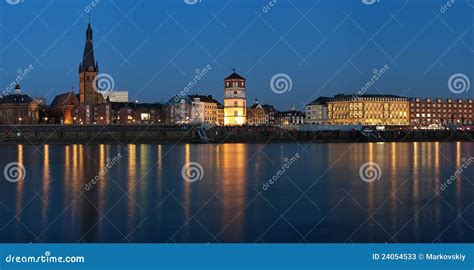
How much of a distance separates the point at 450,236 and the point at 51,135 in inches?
2406

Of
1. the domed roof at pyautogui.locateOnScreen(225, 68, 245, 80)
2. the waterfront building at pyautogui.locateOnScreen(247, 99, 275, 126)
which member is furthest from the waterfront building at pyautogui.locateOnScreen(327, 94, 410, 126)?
the domed roof at pyautogui.locateOnScreen(225, 68, 245, 80)

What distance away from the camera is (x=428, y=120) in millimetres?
123000

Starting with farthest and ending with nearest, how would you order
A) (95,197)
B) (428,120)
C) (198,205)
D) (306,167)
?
1. (428,120)
2. (306,167)
3. (95,197)
4. (198,205)

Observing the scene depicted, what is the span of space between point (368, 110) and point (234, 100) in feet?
138

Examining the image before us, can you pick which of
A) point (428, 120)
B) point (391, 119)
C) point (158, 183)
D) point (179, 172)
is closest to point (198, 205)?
point (158, 183)

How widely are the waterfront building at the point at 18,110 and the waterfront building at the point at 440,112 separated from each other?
7258 cm

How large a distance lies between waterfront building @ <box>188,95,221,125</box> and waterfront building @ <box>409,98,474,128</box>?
41.0m

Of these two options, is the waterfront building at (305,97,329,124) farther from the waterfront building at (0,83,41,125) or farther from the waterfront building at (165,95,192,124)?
the waterfront building at (0,83,41,125)

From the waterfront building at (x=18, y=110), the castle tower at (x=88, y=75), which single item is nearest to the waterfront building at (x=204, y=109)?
the castle tower at (x=88, y=75)

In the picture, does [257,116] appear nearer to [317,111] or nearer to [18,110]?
[317,111]

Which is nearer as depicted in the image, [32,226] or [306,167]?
[32,226]

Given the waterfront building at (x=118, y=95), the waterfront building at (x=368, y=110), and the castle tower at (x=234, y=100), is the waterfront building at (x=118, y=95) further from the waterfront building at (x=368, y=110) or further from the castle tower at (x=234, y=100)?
the waterfront building at (x=368, y=110)

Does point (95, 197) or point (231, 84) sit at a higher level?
point (231, 84)

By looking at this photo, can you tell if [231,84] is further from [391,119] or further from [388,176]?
[388,176]
